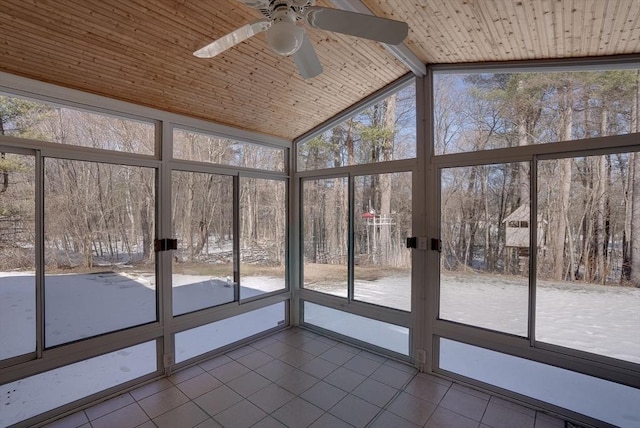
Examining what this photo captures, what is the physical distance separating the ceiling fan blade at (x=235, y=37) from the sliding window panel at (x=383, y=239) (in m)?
2.14

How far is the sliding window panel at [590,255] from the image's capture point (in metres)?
2.15

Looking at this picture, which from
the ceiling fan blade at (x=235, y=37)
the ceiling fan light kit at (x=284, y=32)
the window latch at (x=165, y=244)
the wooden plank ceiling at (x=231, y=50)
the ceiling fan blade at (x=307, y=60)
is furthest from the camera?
the window latch at (x=165, y=244)

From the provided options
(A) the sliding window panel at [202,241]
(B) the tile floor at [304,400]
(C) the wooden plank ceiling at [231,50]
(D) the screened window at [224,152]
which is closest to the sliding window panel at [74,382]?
(B) the tile floor at [304,400]

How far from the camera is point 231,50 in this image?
7.79ft

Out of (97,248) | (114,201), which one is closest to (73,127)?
(114,201)

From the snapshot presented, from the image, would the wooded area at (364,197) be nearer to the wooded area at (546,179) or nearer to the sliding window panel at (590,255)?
the wooded area at (546,179)

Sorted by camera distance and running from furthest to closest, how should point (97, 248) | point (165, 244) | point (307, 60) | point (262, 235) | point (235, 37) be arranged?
point (262, 235), point (165, 244), point (97, 248), point (307, 60), point (235, 37)

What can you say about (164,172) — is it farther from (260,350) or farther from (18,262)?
(260,350)

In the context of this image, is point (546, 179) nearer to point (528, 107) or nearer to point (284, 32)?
point (528, 107)

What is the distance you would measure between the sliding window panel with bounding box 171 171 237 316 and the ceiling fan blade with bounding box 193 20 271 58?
1.73 meters

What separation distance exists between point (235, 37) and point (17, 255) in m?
2.28

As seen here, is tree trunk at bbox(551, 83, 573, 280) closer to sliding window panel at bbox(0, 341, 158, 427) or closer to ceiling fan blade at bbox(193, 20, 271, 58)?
ceiling fan blade at bbox(193, 20, 271, 58)

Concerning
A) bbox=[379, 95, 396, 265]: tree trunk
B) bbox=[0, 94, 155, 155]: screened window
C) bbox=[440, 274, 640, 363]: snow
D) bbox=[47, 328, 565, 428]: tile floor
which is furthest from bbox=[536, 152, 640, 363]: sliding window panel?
bbox=[0, 94, 155, 155]: screened window

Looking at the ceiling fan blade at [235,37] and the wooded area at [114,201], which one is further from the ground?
the ceiling fan blade at [235,37]
